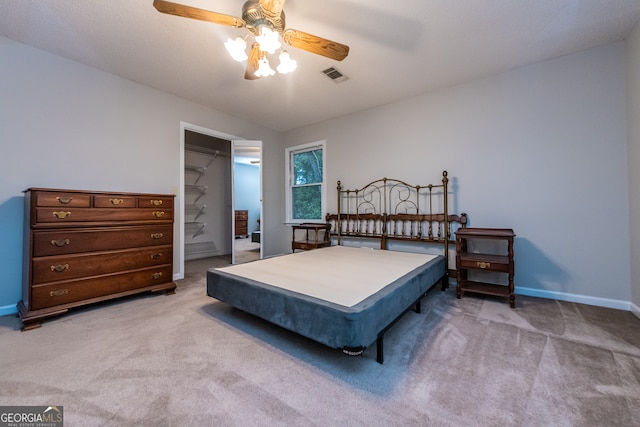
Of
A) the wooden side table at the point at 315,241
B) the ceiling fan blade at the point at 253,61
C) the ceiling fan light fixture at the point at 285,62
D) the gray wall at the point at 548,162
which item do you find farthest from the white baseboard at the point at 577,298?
the ceiling fan blade at the point at 253,61

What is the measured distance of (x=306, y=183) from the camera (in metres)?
4.57

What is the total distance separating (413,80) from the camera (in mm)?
2857

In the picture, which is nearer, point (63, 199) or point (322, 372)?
point (322, 372)

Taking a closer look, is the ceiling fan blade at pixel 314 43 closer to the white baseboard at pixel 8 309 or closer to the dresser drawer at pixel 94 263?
the dresser drawer at pixel 94 263

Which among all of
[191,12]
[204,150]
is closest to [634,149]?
[191,12]

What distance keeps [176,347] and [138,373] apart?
26 centimetres

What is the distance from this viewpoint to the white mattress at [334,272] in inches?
62.9

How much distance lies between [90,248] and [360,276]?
7.88ft

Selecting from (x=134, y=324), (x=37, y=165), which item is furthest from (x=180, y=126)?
(x=134, y=324)

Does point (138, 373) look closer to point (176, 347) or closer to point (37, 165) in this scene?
point (176, 347)

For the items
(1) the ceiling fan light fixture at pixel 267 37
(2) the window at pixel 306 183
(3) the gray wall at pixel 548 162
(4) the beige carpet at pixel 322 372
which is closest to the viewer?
(4) the beige carpet at pixel 322 372

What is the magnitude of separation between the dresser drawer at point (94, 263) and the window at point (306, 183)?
244 centimetres

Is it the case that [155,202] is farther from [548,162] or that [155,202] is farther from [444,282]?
[548,162]

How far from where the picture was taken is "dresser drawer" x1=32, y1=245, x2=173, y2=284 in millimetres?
1907
